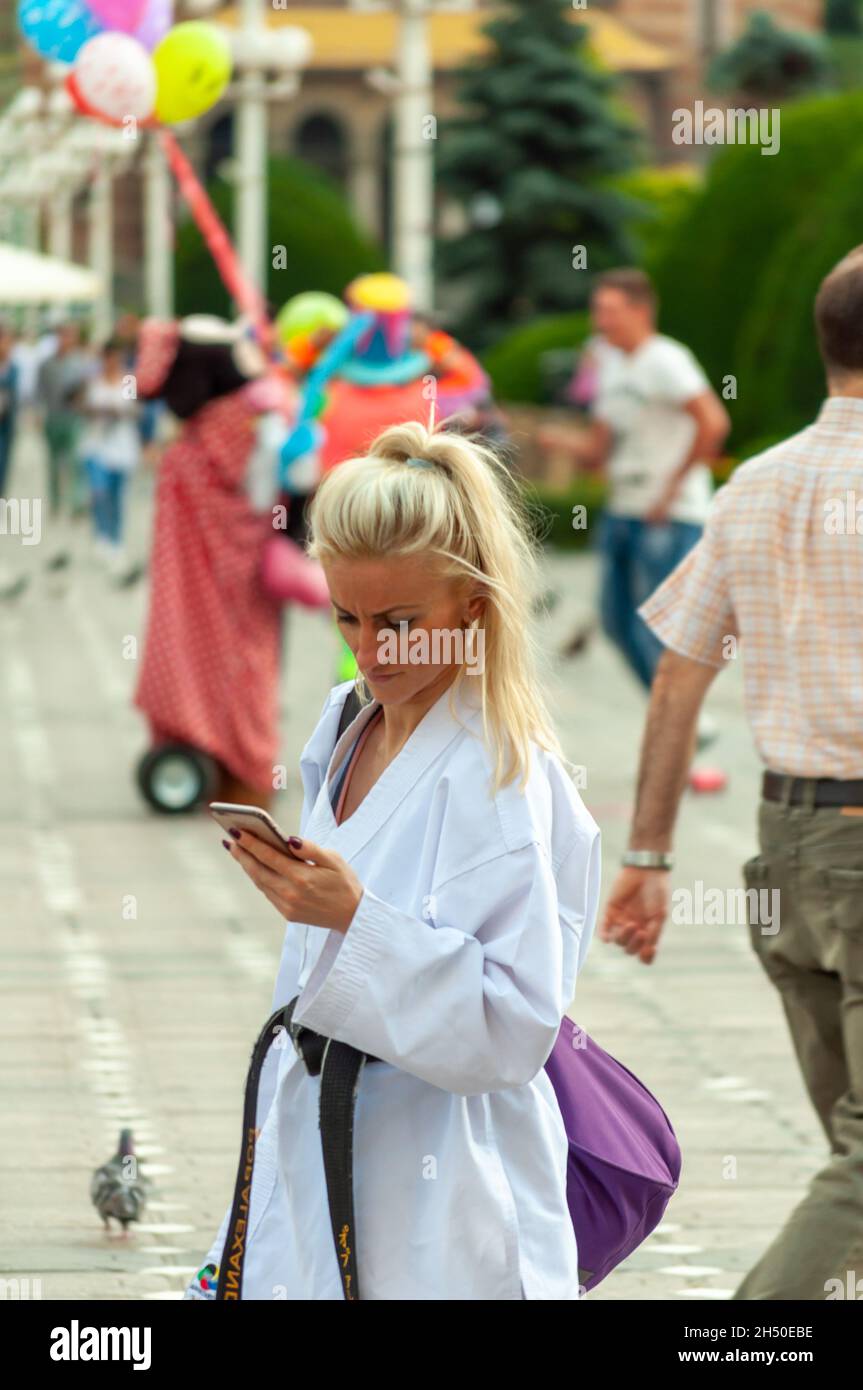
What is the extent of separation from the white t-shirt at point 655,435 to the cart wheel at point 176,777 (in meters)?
1.97

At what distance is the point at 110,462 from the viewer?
70.3 feet

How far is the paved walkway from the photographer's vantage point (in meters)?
5.09

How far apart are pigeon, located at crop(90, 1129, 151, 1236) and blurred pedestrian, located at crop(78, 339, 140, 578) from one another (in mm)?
15902

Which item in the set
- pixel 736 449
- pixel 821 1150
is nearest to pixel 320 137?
pixel 736 449

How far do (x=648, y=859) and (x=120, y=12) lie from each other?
Result: 203 inches

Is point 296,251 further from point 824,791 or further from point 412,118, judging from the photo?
point 824,791

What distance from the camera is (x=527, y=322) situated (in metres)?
35.5

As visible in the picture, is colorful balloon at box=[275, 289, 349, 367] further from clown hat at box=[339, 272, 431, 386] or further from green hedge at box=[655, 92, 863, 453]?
green hedge at box=[655, 92, 863, 453]

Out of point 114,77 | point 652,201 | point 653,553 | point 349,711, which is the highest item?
point 652,201

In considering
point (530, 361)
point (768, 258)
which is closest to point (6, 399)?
A: point (768, 258)

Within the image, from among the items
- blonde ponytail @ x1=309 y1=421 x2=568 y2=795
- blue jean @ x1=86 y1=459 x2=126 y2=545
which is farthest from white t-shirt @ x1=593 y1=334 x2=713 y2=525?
blue jean @ x1=86 y1=459 x2=126 y2=545

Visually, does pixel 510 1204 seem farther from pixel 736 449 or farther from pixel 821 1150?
pixel 736 449

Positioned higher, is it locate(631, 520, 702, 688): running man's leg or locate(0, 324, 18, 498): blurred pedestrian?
locate(0, 324, 18, 498): blurred pedestrian
